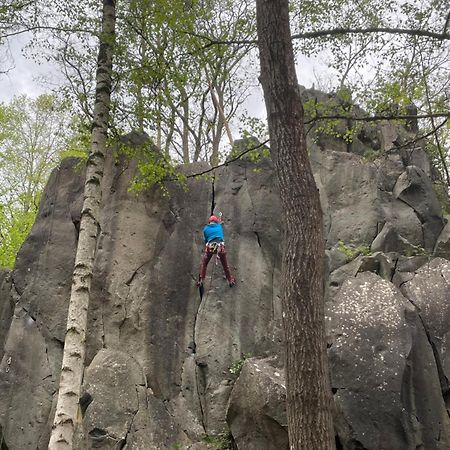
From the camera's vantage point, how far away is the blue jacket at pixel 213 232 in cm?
1248

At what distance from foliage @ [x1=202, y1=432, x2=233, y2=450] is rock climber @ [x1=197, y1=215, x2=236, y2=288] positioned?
3.52 meters

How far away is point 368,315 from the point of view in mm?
9227

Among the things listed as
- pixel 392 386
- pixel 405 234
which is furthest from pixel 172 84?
pixel 405 234

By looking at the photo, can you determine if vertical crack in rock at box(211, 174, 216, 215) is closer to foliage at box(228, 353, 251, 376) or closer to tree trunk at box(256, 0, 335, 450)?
foliage at box(228, 353, 251, 376)

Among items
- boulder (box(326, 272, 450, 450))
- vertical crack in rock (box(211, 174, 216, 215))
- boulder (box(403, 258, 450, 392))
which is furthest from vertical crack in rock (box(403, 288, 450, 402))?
vertical crack in rock (box(211, 174, 216, 215))

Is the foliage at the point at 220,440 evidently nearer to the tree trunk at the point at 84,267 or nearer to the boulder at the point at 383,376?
the boulder at the point at 383,376

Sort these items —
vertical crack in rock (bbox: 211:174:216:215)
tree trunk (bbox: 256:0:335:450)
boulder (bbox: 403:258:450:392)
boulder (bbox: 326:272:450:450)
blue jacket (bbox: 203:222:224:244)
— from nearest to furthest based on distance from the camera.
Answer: tree trunk (bbox: 256:0:335:450) < boulder (bbox: 326:272:450:450) < boulder (bbox: 403:258:450:392) < blue jacket (bbox: 203:222:224:244) < vertical crack in rock (bbox: 211:174:216:215)

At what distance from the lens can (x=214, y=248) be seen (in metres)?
12.4

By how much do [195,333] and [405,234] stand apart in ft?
20.0

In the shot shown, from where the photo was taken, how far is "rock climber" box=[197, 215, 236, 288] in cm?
1238

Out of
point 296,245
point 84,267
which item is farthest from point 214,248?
point 296,245

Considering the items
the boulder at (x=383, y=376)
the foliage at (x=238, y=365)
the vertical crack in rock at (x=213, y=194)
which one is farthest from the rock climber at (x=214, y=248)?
the boulder at (x=383, y=376)

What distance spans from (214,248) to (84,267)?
5065mm

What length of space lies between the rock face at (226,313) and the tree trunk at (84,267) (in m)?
3.40
